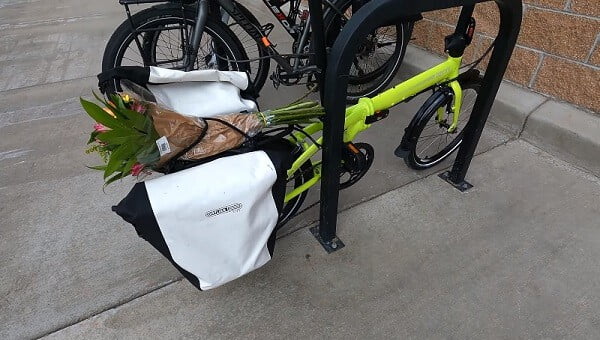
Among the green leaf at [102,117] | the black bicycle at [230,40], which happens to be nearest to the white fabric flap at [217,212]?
the green leaf at [102,117]

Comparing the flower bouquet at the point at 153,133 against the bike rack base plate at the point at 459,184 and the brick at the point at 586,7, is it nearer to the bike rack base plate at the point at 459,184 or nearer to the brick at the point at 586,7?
the bike rack base plate at the point at 459,184

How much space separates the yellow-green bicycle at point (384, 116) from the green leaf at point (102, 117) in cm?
73

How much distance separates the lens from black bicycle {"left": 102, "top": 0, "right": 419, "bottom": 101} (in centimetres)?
243

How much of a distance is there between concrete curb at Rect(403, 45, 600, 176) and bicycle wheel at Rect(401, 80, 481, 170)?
1.03 ft

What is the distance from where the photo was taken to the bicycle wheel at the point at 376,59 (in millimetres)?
3084

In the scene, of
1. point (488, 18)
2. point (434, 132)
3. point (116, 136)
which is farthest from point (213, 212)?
point (488, 18)

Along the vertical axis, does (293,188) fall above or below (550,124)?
below

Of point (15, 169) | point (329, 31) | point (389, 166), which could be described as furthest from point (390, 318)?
point (15, 169)

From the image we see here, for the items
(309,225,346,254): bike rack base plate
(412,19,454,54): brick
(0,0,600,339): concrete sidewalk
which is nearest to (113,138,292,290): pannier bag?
(0,0,600,339): concrete sidewalk

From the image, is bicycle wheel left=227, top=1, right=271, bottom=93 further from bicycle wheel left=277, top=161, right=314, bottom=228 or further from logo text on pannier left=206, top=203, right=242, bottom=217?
logo text on pannier left=206, top=203, right=242, bottom=217

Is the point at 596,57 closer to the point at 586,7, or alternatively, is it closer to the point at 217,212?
the point at 586,7

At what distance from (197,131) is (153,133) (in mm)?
147

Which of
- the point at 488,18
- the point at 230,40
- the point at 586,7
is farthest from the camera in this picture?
the point at 488,18

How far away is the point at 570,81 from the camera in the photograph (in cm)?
250
